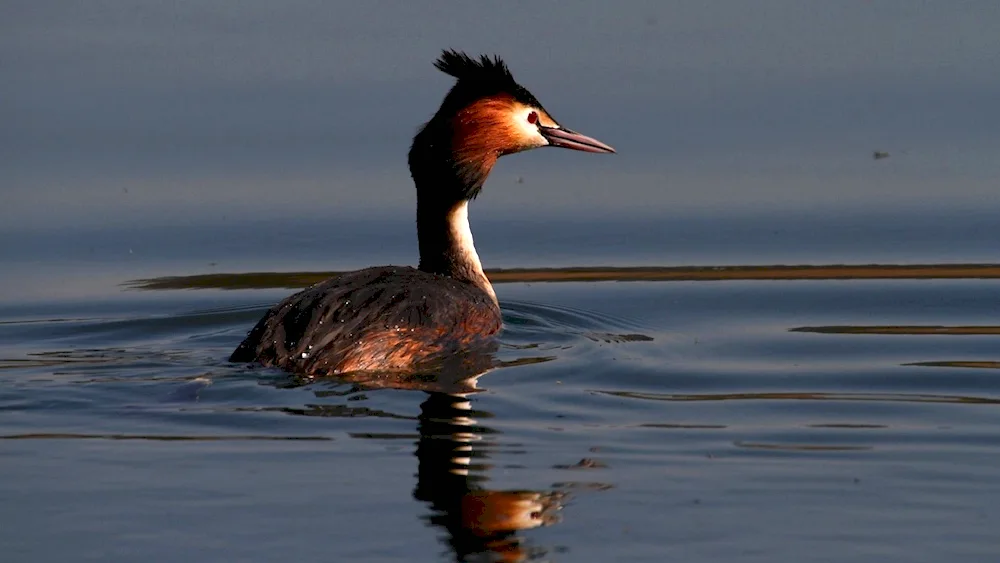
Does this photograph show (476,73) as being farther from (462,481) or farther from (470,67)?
(462,481)

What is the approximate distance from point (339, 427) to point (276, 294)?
313 cm

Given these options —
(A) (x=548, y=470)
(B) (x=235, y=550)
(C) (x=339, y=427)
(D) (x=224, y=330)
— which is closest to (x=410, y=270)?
(D) (x=224, y=330)

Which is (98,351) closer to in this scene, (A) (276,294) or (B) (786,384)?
(A) (276,294)

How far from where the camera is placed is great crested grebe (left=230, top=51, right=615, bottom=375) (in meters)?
9.03

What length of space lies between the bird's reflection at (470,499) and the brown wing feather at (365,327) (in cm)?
119

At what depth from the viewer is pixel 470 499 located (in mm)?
6895

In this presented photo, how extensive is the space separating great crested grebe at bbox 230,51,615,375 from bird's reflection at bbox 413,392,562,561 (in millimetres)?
1235

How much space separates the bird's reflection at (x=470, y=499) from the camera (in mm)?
6461

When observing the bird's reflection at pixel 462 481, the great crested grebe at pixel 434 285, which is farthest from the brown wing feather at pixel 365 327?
the bird's reflection at pixel 462 481

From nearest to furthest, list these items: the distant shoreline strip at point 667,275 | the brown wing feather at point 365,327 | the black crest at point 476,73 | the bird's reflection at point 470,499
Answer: the bird's reflection at point 470,499 < the brown wing feather at point 365,327 < the black crest at point 476,73 < the distant shoreline strip at point 667,275

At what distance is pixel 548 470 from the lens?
23.5 feet

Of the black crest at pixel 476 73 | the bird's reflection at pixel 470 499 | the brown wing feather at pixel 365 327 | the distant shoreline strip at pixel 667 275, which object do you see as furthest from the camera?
the distant shoreline strip at pixel 667 275

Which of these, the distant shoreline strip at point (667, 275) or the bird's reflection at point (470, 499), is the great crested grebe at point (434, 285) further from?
the bird's reflection at point (470, 499)

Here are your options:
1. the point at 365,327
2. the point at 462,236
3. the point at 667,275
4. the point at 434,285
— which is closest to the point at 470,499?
the point at 365,327
